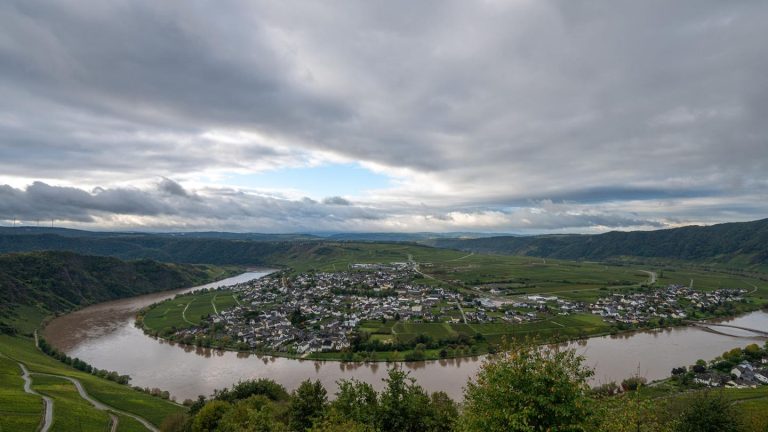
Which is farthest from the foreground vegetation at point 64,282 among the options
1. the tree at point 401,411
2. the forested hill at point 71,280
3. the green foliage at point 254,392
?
the tree at point 401,411

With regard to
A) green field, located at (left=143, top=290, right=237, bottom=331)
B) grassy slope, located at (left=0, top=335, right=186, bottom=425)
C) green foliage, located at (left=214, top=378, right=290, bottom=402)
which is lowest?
green field, located at (left=143, top=290, right=237, bottom=331)

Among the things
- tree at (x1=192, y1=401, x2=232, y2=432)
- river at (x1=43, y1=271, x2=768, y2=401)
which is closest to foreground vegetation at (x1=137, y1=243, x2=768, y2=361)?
river at (x1=43, y1=271, x2=768, y2=401)

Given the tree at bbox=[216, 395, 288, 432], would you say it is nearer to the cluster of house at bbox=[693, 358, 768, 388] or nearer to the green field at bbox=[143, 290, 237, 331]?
the cluster of house at bbox=[693, 358, 768, 388]

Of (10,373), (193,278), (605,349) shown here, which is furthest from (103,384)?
(193,278)

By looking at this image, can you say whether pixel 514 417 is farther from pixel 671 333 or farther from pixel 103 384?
pixel 671 333

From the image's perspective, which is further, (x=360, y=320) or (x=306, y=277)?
(x=306, y=277)

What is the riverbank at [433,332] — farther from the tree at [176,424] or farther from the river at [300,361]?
the tree at [176,424]
